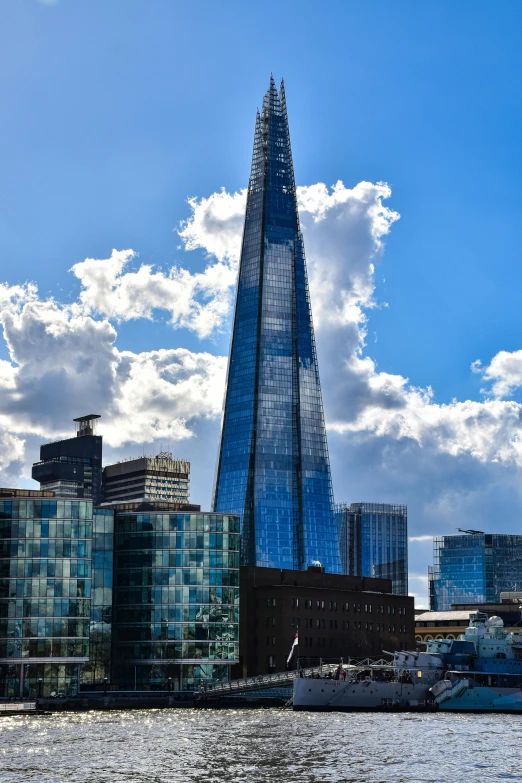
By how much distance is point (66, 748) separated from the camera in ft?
379

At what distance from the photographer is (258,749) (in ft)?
372

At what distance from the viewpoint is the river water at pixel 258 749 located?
3760 inches

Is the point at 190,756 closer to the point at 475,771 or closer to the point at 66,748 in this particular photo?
the point at 66,748

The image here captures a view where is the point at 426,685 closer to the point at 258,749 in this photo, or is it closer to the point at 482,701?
the point at 482,701

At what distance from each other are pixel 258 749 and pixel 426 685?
7958 cm

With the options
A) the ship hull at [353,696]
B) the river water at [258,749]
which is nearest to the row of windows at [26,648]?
the river water at [258,749]

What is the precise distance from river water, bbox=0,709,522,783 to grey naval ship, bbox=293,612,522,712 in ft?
47.9

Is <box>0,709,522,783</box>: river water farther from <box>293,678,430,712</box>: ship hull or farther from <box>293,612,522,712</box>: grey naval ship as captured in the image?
<box>293,612,522,712</box>: grey naval ship

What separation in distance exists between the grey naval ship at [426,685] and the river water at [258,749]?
47.9 ft

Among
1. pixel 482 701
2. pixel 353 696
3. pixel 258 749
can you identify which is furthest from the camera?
pixel 482 701

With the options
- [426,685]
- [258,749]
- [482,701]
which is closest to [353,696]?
[426,685]

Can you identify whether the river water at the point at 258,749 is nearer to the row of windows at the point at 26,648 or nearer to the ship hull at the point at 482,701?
the ship hull at the point at 482,701

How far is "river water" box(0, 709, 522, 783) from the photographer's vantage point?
95500 mm

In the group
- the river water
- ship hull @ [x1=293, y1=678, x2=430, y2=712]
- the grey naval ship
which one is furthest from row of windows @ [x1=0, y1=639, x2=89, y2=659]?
ship hull @ [x1=293, y1=678, x2=430, y2=712]
